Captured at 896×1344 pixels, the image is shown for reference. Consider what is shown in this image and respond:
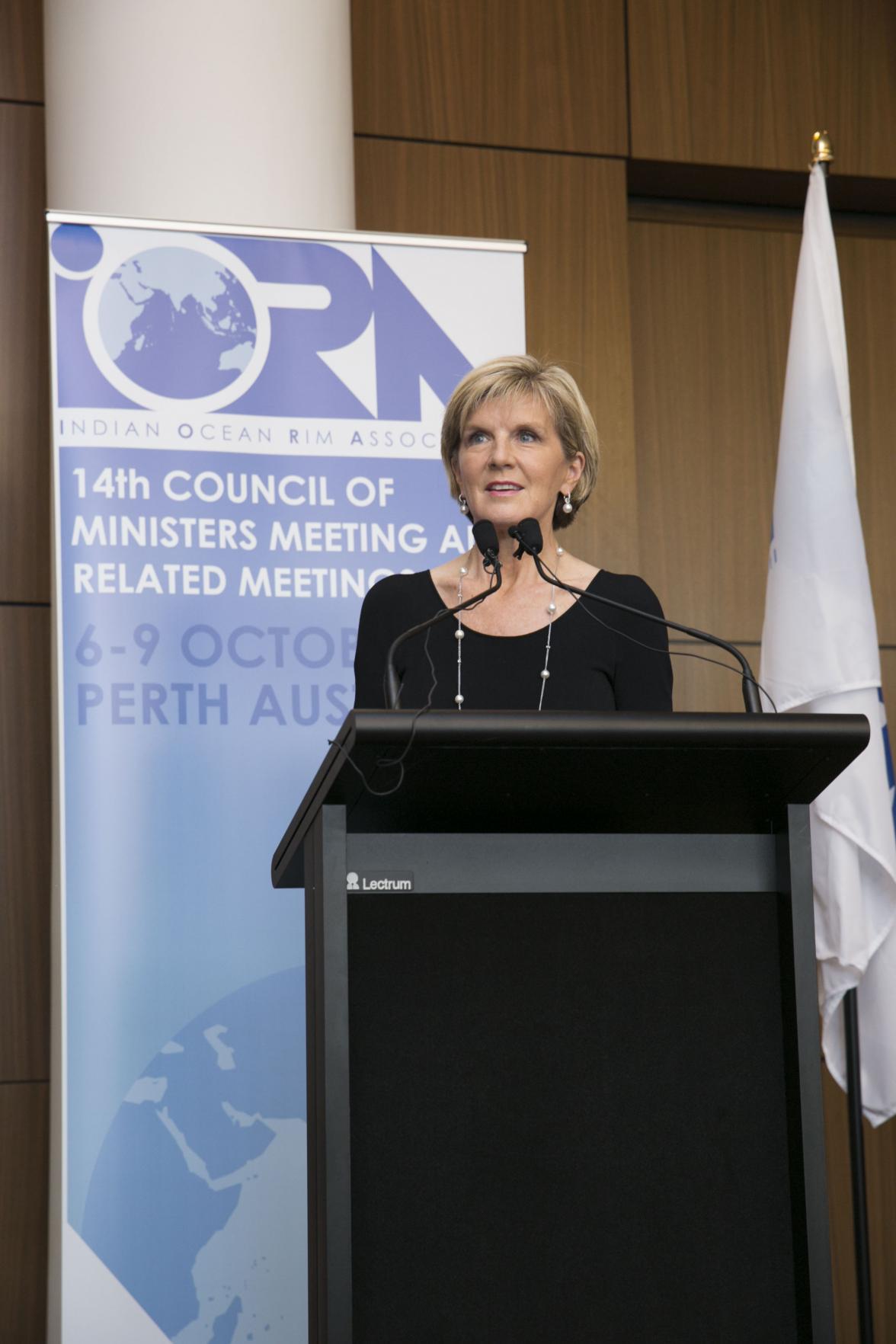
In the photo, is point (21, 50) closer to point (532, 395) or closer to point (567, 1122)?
point (532, 395)

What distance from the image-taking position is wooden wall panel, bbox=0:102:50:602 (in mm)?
3830

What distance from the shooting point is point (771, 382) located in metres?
4.54

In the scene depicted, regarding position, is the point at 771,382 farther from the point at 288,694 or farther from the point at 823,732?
the point at 823,732

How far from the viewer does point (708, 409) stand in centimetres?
449

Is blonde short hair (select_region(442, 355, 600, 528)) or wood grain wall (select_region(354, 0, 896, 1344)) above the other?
wood grain wall (select_region(354, 0, 896, 1344))

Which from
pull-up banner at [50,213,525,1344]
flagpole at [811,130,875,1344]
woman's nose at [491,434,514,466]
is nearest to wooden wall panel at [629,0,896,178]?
pull-up banner at [50,213,525,1344]

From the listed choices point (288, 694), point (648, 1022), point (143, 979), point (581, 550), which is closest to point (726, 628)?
point (581, 550)

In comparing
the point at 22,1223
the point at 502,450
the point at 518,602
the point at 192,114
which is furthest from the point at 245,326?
the point at 22,1223

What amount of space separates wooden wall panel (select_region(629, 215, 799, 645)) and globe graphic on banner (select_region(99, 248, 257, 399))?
5.20ft

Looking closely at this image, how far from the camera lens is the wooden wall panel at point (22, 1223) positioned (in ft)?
Answer: 11.8

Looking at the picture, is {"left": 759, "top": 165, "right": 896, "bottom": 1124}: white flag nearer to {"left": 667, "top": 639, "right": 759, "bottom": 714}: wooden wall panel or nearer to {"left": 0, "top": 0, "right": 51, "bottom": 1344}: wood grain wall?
{"left": 667, "top": 639, "right": 759, "bottom": 714}: wooden wall panel

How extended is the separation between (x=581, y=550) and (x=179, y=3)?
167cm

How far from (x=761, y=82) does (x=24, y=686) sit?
272cm

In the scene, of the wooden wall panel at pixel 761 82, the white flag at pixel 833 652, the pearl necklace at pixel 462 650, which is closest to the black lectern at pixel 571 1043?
the pearl necklace at pixel 462 650
